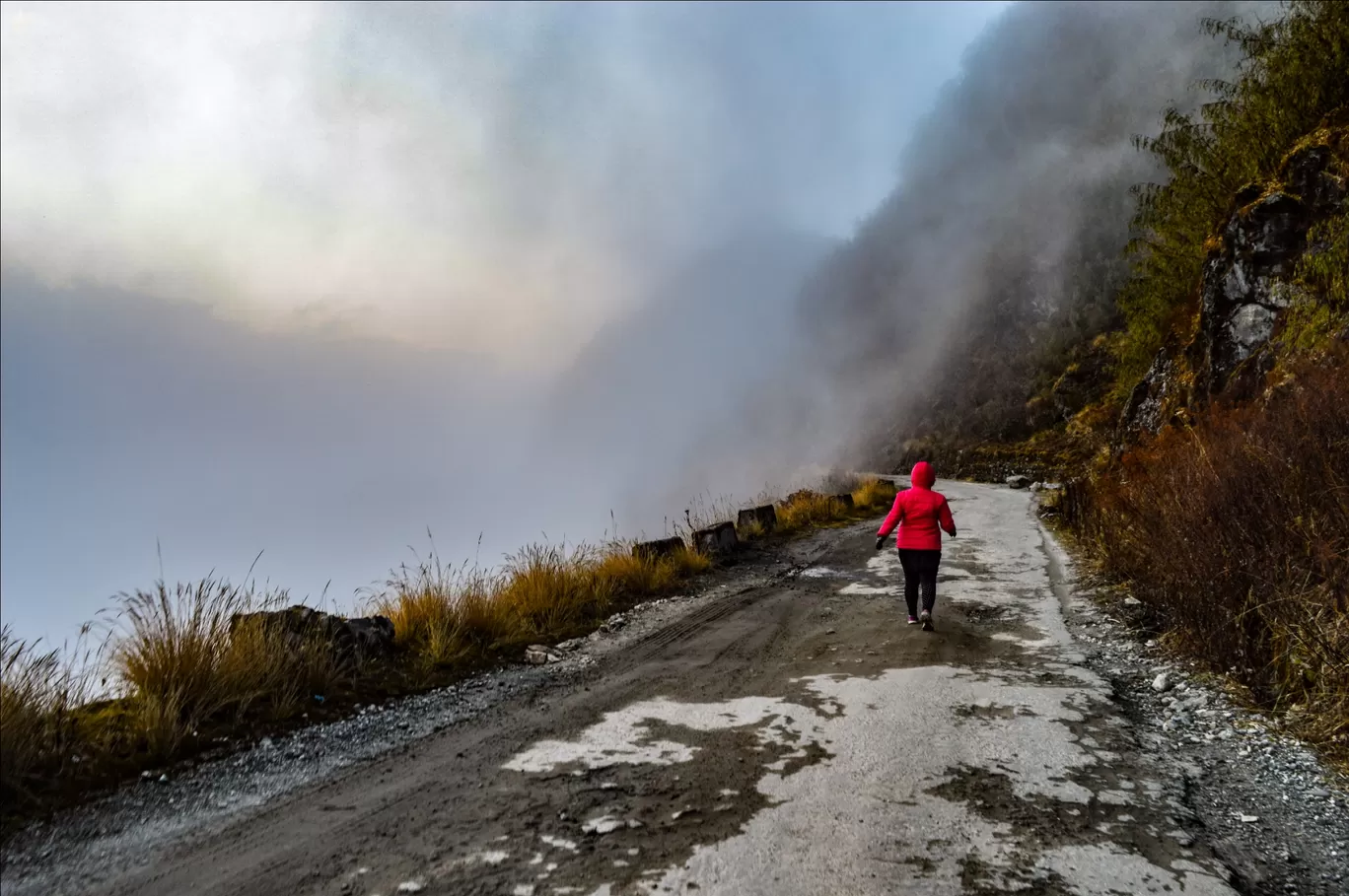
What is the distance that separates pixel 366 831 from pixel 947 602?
6908mm

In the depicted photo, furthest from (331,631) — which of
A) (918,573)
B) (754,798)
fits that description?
(918,573)

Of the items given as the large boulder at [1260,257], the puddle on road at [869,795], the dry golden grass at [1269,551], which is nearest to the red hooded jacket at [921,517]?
the dry golden grass at [1269,551]

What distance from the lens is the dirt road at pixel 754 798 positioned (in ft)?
9.19

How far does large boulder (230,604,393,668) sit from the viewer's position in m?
5.50

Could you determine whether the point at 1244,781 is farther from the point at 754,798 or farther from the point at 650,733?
the point at 650,733

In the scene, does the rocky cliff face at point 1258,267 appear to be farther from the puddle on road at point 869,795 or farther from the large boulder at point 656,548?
the puddle on road at point 869,795

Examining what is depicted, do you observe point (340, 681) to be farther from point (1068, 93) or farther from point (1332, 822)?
point (1068, 93)

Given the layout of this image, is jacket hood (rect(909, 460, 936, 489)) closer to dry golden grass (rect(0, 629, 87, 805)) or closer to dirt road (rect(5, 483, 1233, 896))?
dirt road (rect(5, 483, 1233, 896))

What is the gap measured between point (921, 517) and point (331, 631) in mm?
5922

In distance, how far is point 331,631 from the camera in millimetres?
5871

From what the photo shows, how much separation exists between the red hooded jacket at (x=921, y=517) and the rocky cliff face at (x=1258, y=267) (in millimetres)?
5942

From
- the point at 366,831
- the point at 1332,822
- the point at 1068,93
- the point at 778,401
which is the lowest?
the point at 1332,822

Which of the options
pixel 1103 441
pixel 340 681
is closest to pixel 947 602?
pixel 340 681

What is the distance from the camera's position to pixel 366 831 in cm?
331
